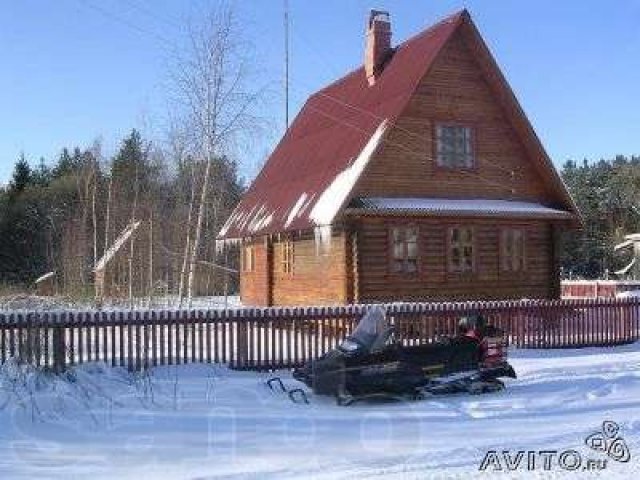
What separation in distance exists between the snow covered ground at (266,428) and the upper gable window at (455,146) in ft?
34.4

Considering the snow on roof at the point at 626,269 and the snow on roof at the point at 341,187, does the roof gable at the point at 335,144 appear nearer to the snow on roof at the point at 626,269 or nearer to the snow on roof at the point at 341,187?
the snow on roof at the point at 341,187

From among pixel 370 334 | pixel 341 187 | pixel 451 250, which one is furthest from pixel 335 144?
pixel 370 334

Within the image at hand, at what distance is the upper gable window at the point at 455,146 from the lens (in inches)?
894

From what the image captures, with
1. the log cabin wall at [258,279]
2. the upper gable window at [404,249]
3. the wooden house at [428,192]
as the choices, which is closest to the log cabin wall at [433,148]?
the wooden house at [428,192]

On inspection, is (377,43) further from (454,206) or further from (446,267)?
(446,267)

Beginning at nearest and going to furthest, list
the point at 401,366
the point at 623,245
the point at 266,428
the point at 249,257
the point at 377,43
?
the point at 266,428 → the point at 401,366 → the point at 377,43 → the point at 249,257 → the point at 623,245

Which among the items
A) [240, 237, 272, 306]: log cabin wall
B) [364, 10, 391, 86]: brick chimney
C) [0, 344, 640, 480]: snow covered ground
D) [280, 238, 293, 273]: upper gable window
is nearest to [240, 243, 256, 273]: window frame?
[240, 237, 272, 306]: log cabin wall

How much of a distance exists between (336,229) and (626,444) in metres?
13.6

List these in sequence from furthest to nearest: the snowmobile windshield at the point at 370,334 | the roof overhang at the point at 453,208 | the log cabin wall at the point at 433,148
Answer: the log cabin wall at the point at 433,148
the roof overhang at the point at 453,208
the snowmobile windshield at the point at 370,334

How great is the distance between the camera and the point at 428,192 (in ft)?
73.5

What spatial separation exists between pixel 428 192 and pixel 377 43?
5.82m

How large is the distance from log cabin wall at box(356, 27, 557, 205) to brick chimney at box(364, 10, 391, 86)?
3293mm

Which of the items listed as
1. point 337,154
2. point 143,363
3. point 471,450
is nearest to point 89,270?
point 337,154

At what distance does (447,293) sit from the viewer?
22.3 meters
